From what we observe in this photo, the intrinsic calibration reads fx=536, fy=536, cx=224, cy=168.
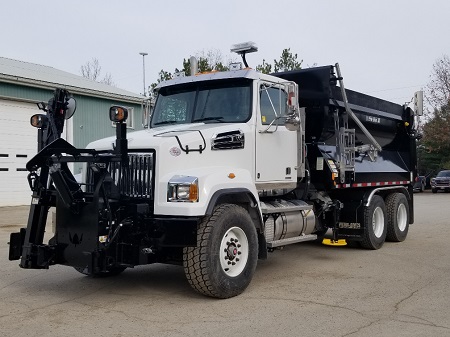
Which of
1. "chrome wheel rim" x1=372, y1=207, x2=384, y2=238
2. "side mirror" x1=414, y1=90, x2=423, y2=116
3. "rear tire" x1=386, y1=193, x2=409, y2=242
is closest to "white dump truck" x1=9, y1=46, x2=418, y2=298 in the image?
"chrome wheel rim" x1=372, y1=207, x2=384, y2=238

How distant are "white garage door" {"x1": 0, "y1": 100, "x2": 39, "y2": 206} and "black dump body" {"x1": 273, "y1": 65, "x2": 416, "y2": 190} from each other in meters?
12.6

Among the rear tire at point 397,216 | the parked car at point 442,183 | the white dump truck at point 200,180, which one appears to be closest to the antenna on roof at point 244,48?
the white dump truck at point 200,180

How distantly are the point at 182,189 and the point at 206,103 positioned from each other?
199cm

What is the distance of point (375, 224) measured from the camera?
10609mm

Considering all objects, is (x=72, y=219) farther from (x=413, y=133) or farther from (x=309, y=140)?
(x=413, y=133)

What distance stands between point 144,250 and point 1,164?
48.8 feet

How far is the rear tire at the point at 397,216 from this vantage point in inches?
438

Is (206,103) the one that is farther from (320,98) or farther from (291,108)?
(320,98)

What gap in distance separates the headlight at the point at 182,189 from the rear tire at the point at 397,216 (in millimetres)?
6325

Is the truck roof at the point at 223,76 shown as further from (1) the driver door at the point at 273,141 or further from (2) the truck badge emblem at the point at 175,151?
(2) the truck badge emblem at the point at 175,151

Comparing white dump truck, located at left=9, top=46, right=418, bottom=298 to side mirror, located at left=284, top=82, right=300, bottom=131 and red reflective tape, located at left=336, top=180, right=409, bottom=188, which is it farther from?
red reflective tape, located at left=336, top=180, right=409, bottom=188

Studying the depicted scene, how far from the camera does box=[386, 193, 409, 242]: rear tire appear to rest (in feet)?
36.5

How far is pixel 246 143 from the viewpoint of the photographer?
23.5ft

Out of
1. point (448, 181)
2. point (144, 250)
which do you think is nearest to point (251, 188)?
point (144, 250)
